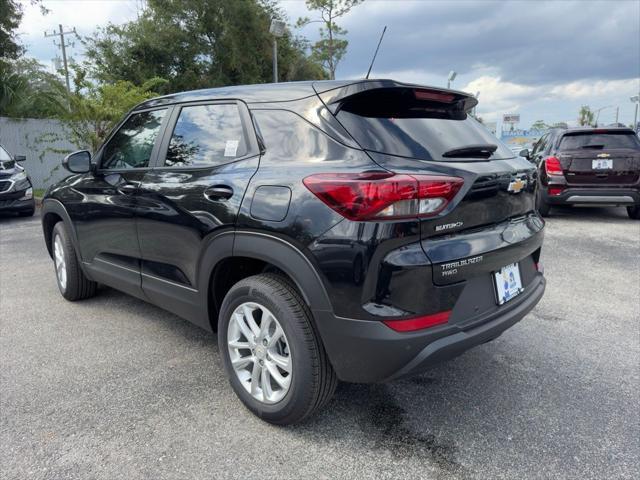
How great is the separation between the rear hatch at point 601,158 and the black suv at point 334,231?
221 inches

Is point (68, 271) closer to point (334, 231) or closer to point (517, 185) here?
point (334, 231)

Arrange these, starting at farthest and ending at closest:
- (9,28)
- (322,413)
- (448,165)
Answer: (9,28), (322,413), (448,165)

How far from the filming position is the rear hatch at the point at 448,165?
210cm

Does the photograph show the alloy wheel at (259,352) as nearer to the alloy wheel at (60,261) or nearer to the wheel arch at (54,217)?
the wheel arch at (54,217)

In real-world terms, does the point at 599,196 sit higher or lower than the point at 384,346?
lower

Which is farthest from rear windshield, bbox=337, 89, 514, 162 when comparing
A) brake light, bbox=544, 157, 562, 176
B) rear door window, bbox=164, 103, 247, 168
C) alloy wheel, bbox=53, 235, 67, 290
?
brake light, bbox=544, 157, 562, 176

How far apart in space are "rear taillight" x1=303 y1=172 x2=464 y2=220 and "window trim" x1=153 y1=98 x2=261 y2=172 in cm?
62

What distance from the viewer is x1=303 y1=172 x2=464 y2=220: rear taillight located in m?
1.98

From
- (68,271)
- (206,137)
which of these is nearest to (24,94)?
(68,271)

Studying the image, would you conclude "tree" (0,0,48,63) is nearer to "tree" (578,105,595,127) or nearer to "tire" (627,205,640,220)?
"tire" (627,205,640,220)

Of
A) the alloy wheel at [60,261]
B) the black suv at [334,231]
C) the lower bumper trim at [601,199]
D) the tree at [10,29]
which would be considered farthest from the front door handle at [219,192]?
the tree at [10,29]

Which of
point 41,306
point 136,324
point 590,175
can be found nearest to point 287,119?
point 136,324

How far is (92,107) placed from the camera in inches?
422

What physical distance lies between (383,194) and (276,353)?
96cm
